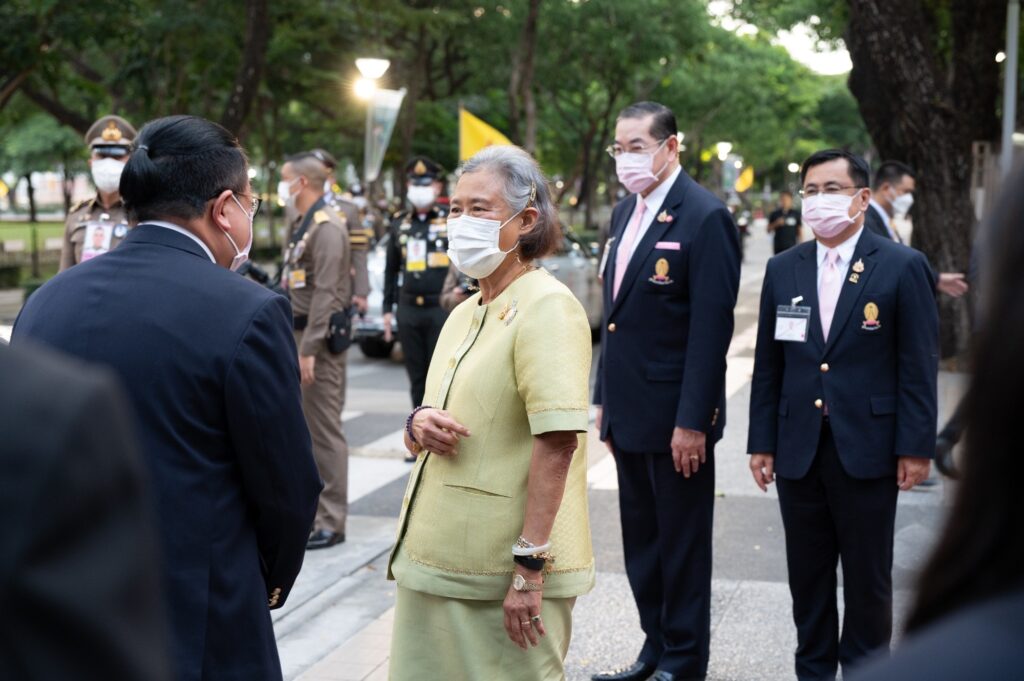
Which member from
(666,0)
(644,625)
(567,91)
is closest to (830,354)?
(644,625)

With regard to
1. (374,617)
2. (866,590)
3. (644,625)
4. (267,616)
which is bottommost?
(374,617)

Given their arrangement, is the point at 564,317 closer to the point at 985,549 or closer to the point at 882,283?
the point at 882,283

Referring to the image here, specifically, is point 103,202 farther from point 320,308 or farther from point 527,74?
point 527,74

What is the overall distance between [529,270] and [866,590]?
180 cm

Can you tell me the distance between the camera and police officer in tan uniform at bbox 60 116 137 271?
21.3 ft

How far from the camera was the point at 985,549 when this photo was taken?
1.02 metres

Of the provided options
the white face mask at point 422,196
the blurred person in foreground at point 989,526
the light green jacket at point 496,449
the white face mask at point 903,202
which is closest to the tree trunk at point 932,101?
the white face mask at point 903,202

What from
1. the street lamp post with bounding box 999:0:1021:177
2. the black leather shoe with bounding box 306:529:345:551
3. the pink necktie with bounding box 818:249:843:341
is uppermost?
the street lamp post with bounding box 999:0:1021:177

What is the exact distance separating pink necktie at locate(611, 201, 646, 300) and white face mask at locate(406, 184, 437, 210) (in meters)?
4.92

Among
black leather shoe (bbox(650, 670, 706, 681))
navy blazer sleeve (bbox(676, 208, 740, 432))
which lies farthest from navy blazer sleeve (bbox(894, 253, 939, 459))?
black leather shoe (bbox(650, 670, 706, 681))

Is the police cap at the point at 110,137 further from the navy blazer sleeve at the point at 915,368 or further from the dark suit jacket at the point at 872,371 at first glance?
the navy blazer sleeve at the point at 915,368

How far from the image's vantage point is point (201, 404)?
2.77 metres

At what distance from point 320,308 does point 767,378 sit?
3072mm

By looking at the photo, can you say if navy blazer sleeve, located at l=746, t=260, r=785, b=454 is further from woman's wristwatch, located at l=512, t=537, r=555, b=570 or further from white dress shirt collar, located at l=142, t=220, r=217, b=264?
white dress shirt collar, located at l=142, t=220, r=217, b=264
